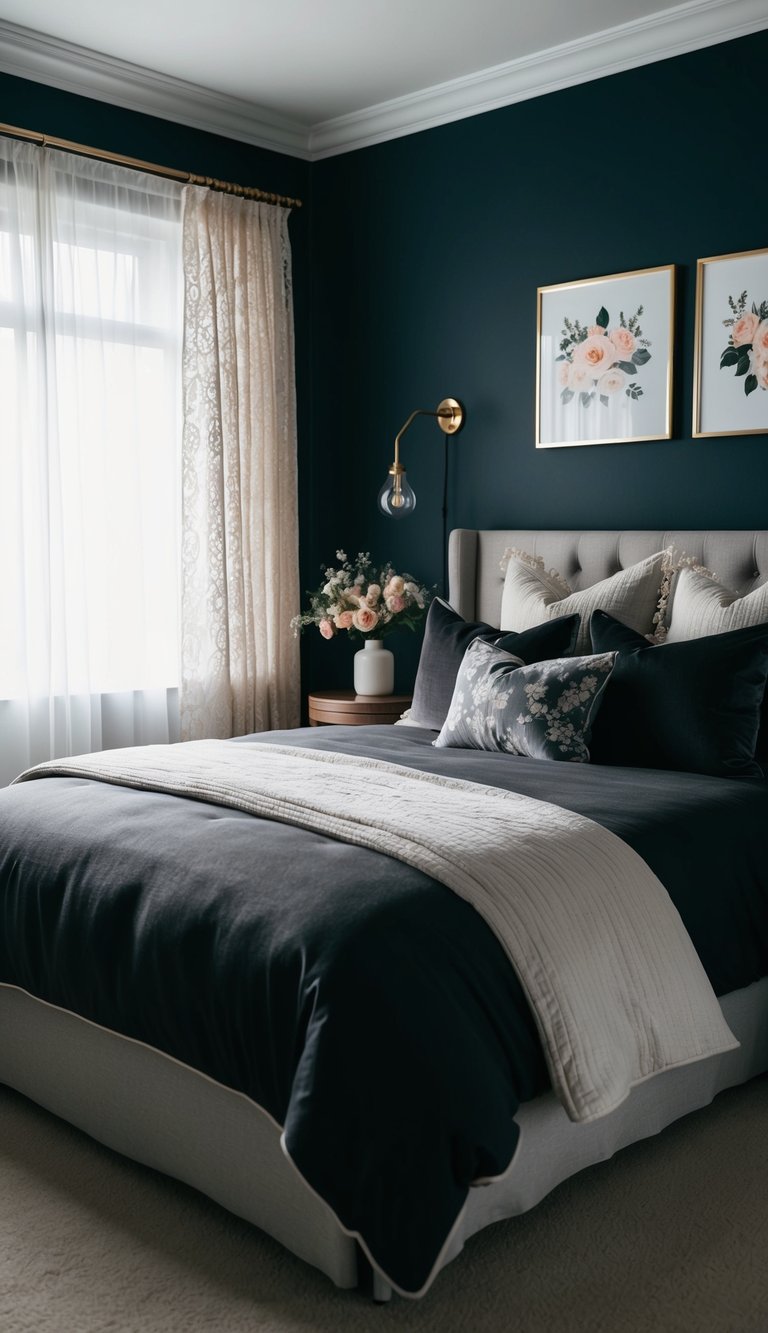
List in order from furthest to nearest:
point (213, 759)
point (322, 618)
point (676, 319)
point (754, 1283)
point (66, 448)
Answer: point (322, 618) < point (66, 448) < point (676, 319) < point (213, 759) < point (754, 1283)

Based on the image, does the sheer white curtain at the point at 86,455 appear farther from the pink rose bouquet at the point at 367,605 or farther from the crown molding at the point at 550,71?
the crown molding at the point at 550,71

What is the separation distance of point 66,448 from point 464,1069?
10.3 ft

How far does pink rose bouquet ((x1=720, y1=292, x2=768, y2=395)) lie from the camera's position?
3.86 meters

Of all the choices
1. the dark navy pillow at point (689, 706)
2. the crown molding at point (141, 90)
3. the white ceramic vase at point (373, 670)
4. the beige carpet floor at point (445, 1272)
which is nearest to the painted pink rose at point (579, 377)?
the white ceramic vase at point (373, 670)

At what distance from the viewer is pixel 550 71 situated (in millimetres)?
4332

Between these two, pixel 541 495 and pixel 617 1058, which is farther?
pixel 541 495

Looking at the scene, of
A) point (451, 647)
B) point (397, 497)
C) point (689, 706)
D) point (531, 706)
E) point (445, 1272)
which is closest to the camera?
point (445, 1272)

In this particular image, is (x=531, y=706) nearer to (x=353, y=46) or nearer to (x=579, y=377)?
(x=579, y=377)

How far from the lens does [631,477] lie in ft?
14.0

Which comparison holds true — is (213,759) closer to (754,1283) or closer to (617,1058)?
(617,1058)

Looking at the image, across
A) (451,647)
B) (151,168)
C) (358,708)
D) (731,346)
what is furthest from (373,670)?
(151,168)

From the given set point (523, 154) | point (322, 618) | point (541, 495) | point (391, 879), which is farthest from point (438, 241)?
point (391, 879)

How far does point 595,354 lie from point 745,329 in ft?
1.90

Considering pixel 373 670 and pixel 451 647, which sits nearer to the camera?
pixel 451 647
